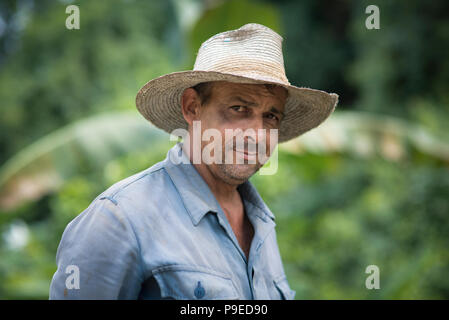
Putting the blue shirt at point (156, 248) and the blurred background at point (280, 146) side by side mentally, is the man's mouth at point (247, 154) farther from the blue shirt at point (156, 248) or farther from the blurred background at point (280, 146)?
the blurred background at point (280, 146)

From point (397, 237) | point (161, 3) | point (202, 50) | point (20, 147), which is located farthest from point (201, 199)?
point (161, 3)

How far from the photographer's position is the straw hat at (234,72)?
1.53 metres

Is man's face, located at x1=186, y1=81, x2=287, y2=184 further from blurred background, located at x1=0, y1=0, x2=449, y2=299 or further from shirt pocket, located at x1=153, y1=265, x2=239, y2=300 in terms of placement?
blurred background, located at x1=0, y1=0, x2=449, y2=299

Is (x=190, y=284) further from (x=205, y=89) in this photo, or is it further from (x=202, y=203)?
(x=205, y=89)

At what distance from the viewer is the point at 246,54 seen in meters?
1.56

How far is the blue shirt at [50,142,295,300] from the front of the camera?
1331 mm

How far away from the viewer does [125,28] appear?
7.89 m

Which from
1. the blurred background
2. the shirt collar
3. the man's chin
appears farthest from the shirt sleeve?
the blurred background

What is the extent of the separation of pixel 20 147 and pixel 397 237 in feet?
17.8

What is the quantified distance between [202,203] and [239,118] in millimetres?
306

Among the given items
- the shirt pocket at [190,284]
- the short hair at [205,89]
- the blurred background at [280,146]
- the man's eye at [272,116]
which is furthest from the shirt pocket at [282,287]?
the blurred background at [280,146]

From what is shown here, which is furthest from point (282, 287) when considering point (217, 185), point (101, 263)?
point (101, 263)

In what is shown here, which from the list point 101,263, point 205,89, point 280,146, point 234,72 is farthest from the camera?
point 280,146
